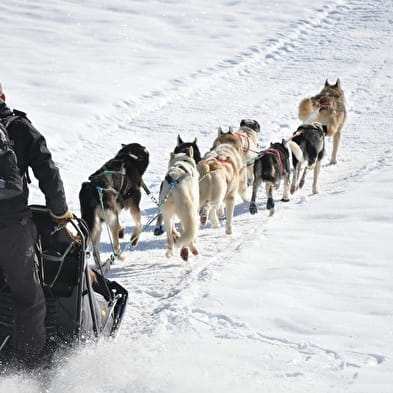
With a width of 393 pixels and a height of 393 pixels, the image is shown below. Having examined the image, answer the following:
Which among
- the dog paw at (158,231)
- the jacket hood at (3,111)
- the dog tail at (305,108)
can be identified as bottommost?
the dog paw at (158,231)

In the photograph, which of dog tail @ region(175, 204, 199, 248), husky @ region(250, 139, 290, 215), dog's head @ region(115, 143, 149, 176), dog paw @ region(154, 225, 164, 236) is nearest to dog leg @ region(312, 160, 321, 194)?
husky @ region(250, 139, 290, 215)

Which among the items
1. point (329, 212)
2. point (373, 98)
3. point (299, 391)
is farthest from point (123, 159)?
point (373, 98)

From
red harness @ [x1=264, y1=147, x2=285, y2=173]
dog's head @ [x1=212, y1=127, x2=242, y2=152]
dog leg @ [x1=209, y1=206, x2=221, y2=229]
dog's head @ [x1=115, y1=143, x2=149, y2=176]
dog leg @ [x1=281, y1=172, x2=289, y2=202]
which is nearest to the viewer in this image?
dog's head @ [x1=115, y1=143, x2=149, y2=176]

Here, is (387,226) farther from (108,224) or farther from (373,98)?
(373,98)

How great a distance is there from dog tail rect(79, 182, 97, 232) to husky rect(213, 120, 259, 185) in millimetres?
2381

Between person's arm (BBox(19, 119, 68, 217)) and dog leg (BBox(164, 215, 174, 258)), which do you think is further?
dog leg (BBox(164, 215, 174, 258))

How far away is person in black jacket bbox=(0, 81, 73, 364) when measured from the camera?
125 inches

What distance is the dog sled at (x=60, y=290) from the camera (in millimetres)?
3486

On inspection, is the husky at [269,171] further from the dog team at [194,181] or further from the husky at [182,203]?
the husky at [182,203]

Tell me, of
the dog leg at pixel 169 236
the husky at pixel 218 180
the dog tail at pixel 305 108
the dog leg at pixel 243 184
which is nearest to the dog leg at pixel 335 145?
the dog tail at pixel 305 108

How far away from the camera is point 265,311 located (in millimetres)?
4355

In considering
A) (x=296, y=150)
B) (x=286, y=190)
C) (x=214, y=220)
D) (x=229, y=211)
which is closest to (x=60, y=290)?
(x=229, y=211)

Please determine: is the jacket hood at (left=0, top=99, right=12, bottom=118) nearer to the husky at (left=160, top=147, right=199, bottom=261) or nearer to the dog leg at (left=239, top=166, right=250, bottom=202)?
the husky at (left=160, top=147, right=199, bottom=261)

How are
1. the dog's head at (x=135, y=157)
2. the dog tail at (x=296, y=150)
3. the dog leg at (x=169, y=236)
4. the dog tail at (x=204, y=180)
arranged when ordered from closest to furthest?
the dog leg at (x=169, y=236)
the dog tail at (x=204, y=180)
the dog's head at (x=135, y=157)
the dog tail at (x=296, y=150)
